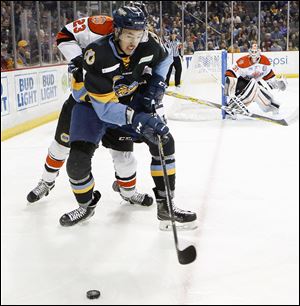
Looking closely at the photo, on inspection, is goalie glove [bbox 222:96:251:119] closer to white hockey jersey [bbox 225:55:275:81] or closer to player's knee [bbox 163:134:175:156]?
white hockey jersey [bbox 225:55:275:81]

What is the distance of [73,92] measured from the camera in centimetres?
179

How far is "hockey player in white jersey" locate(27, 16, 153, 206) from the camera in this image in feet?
5.71

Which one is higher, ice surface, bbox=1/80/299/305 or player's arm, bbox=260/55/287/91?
player's arm, bbox=260/55/287/91

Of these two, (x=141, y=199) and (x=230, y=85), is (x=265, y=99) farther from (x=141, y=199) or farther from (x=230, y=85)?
(x=141, y=199)

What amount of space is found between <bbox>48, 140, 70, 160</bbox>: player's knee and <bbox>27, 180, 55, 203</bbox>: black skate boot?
15cm

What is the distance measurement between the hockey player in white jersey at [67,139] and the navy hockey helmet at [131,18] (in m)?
0.24

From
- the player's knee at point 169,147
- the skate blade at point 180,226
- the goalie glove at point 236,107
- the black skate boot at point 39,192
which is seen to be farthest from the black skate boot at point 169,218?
the black skate boot at point 39,192

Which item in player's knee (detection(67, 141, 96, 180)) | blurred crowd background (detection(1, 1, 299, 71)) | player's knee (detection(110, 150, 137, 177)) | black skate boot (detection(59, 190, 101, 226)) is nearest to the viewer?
blurred crowd background (detection(1, 1, 299, 71))

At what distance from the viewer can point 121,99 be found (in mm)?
1679

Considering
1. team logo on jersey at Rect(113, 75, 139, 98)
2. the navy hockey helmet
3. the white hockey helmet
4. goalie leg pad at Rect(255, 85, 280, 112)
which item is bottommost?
goalie leg pad at Rect(255, 85, 280, 112)

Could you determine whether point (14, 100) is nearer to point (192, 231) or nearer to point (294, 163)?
point (294, 163)

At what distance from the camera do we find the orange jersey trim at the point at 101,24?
166 cm

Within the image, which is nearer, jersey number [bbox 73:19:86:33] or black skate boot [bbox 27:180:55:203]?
jersey number [bbox 73:19:86:33]

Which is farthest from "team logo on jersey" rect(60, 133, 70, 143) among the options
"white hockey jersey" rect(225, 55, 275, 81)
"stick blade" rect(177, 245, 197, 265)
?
"stick blade" rect(177, 245, 197, 265)
